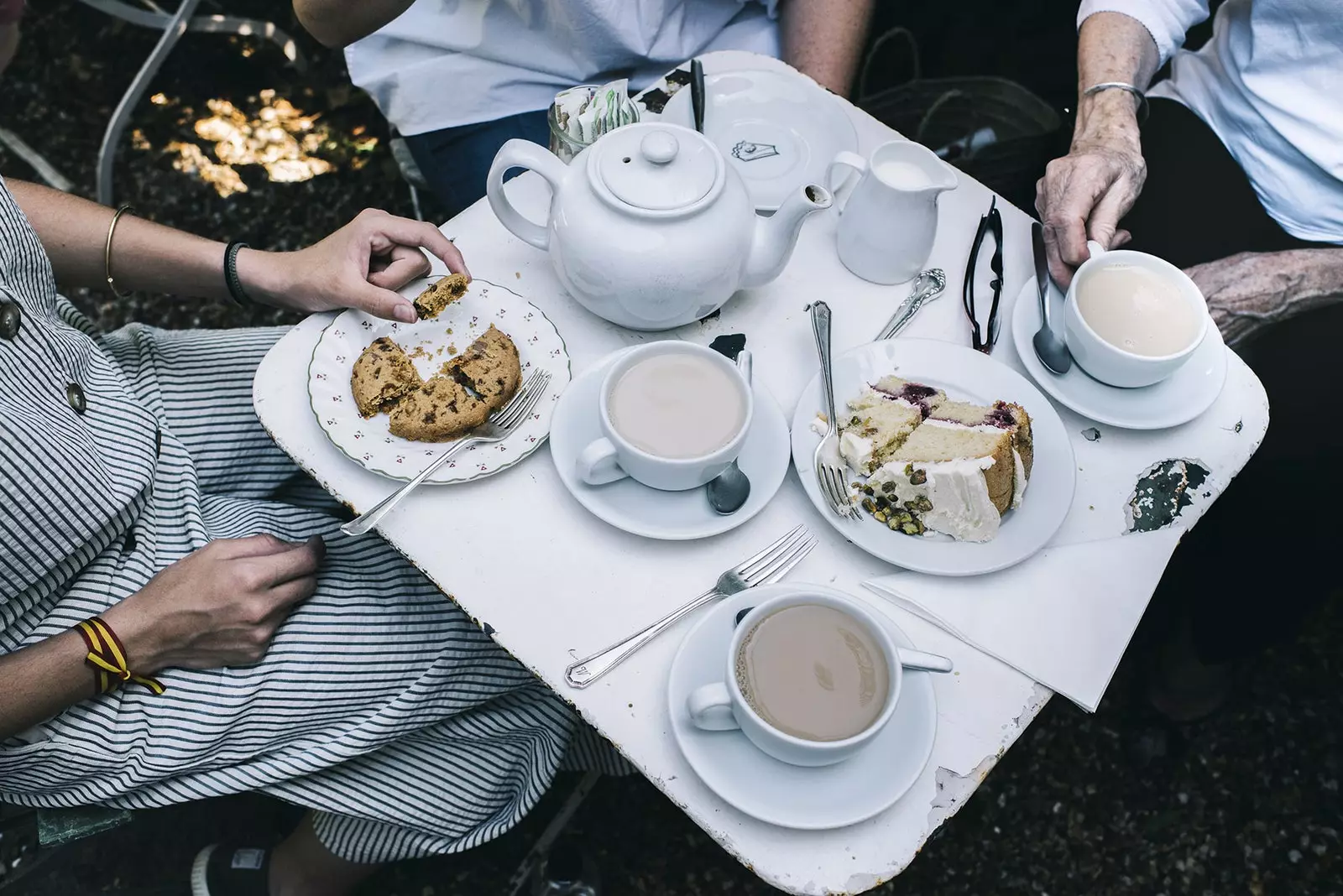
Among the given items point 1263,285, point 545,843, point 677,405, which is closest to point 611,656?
point 677,405

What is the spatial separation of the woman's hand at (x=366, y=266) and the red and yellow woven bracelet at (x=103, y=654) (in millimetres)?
482

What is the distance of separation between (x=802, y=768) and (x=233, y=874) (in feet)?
3.96

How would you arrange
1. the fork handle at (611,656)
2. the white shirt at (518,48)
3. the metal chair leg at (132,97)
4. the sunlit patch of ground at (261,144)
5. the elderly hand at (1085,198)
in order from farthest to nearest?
the sunlit patch of ground at (261,144), the metal chair leg at (132,97), the white shirt at (518,48), the elderly hand at (1085,198), the fork handle at (611,656)

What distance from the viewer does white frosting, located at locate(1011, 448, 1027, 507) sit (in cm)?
116

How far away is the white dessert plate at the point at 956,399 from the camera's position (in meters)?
1.14

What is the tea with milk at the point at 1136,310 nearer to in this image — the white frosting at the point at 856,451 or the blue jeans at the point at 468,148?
the white frosting at the point at 856,451

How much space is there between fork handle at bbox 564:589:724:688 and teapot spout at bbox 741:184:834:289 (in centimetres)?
45

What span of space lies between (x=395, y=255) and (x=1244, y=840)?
1962 mm

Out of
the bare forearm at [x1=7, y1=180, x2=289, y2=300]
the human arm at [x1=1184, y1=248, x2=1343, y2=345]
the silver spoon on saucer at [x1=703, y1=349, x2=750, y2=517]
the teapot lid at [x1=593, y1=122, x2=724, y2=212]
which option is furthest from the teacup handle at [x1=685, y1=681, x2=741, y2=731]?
the human arm at [x1=1184, y1=248, x2=1343, y2=345]

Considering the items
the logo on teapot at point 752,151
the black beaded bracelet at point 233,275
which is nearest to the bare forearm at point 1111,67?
the logo on teapot at point 752,151

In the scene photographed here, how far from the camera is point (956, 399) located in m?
1.27

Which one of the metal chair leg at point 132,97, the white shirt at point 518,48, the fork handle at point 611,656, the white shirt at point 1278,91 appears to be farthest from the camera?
the metal chair leg at point 132,97

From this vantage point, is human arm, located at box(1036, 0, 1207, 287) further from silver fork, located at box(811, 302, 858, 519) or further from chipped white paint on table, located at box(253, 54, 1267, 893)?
silver fork, located at box(811, 302, 858, 519)

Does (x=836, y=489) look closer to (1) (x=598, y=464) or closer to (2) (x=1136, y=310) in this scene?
(1) (x=598, y=464)
